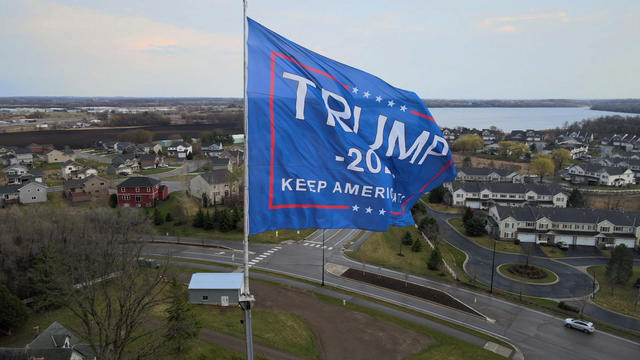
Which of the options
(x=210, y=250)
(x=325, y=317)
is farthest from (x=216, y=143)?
(x=325, y=317)

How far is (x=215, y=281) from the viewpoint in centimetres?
2759

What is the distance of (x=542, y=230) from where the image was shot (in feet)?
137

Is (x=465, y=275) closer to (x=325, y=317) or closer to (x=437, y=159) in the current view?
(x=325, y=317)

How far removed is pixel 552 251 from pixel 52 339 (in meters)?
41.4

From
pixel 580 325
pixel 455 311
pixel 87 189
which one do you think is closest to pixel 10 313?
pixel 455 311

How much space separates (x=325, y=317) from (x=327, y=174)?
63.3 ft

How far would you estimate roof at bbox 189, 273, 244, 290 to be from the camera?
26.8 metres

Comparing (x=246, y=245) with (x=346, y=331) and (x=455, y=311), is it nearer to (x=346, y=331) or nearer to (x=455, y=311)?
(x=346, y=331)

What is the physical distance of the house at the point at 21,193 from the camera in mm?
46500

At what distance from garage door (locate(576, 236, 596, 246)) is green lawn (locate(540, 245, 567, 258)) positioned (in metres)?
2.81

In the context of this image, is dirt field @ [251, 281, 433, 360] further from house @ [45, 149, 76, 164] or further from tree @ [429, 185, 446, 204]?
house @ [45, 149, 76, 164]

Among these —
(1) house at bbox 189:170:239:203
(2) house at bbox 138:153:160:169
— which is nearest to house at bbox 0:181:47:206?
(1) house at bbox 189:170:239:203

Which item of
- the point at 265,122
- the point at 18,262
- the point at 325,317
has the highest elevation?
the point at 265,122

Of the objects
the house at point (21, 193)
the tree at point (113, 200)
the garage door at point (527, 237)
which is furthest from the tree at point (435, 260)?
the house at point (21, 193)
